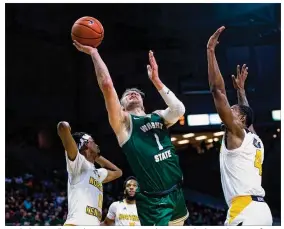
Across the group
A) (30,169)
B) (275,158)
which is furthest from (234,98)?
(30,169)

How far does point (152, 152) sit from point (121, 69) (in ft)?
35.7

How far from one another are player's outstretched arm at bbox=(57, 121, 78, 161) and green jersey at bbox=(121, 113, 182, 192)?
701 mm

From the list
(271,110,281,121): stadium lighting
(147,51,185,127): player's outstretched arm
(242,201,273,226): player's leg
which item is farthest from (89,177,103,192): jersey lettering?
(271,110,281,121): stadium lighting

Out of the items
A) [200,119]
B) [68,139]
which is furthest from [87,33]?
[200,119]

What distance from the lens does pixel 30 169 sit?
1595 cm

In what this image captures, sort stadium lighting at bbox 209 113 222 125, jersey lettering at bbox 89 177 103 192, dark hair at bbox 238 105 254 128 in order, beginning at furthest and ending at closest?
stadium lighting at bbox 209 113 222 125
jersey lettering at bbox 89 177 103 192
dark hair at bbox 238 105 254 128

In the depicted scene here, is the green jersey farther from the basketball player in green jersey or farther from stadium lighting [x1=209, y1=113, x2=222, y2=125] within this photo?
stadium lighting [x1=209, y1=113, x2=222, y2=125]

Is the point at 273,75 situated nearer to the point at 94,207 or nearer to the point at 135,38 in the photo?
the point at 135,38

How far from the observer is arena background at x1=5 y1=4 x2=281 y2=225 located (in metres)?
15.8

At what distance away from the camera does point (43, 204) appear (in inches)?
567

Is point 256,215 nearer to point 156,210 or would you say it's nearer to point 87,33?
point 156,210

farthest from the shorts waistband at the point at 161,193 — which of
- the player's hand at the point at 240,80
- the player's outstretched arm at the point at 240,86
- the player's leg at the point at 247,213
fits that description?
the player's hand at the point at 240,80

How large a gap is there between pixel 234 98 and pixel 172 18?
9.03 feet

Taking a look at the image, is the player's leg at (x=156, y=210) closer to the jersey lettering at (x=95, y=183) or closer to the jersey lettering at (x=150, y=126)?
the jersey lettering at (x=150, y=126)
